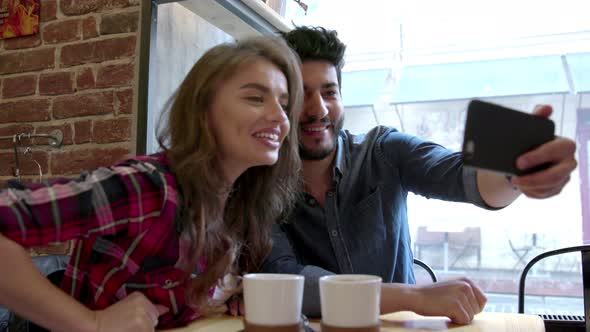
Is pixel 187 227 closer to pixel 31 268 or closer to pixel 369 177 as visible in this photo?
pixel 31 268

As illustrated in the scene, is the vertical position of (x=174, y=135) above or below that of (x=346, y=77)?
below

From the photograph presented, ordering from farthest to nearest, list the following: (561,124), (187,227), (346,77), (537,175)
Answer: (346,77), (561,124), (187,227), (537,175)

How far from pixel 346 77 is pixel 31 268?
8.17 feet

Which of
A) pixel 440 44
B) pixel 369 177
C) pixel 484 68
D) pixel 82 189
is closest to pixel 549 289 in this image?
pixel 484 68

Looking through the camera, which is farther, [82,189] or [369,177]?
[369,177]

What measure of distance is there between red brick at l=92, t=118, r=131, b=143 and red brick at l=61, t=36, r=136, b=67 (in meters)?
0.20

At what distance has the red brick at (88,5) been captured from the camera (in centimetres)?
162

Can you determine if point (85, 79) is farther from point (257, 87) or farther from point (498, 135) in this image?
point (498, 135)

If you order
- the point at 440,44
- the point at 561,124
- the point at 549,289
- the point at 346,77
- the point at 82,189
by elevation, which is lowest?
the point at 549,289

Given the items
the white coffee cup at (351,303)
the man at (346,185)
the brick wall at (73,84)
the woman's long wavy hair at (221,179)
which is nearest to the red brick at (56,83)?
the brick wall at (73,84)

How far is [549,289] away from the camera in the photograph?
294 cm

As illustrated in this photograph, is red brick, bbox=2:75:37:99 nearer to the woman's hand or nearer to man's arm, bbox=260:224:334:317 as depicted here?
man's arm, bbox=260:224:334:317

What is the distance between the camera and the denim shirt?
126cm

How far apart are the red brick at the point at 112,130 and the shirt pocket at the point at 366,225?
0.74m
